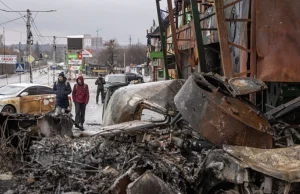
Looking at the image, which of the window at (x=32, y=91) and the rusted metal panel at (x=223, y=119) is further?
the window at (x=32, y=91)

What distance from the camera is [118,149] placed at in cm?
452

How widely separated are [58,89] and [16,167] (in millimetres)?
6025

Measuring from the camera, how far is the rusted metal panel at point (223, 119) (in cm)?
365

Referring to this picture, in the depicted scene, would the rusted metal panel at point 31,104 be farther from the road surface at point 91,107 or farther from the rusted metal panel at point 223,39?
the rusted metal panel at point 223,39

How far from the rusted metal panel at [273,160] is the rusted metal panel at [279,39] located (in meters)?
1.78

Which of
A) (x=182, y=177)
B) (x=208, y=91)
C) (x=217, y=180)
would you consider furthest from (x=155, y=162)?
(x=208, y=91)

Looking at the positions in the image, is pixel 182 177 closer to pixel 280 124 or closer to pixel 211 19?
→ pixel 280 124

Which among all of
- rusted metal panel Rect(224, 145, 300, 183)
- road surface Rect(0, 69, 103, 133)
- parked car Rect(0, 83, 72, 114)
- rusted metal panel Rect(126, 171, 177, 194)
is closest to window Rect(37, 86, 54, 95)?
parked car Rect(0, 83, 72, 114)

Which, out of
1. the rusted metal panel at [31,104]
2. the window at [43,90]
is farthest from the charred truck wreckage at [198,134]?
the window at [43,90]

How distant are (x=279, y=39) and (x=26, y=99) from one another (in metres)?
12.6

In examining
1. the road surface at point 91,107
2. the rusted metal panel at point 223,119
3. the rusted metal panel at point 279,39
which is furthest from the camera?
the road surface at point 91,107

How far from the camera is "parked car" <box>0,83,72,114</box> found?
14961 mm

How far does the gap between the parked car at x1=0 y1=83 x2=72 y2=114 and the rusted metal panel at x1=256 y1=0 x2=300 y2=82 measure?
10.9m

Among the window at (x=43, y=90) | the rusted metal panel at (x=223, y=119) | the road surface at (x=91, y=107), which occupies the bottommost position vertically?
the road surface at (x=91, y=107)
